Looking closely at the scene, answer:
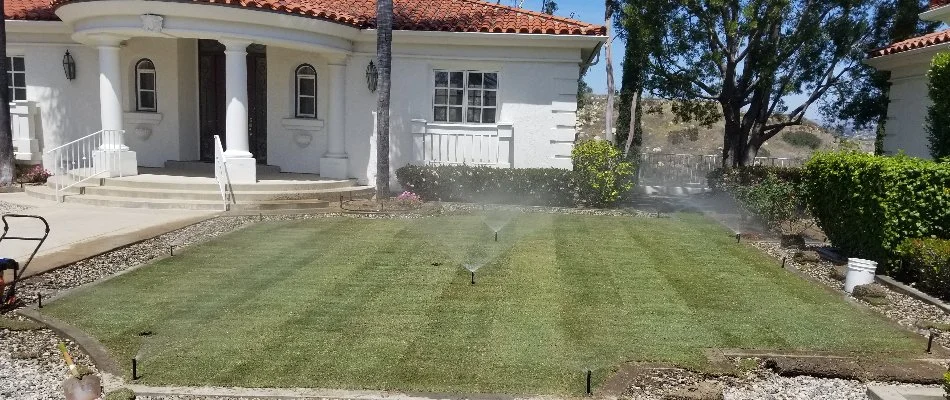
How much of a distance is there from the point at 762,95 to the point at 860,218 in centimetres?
870

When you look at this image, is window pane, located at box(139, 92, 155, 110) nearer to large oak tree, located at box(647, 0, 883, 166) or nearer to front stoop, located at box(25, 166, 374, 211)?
front stoop, located at box(25, 166, 374, 211)

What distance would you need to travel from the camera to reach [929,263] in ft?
25.1

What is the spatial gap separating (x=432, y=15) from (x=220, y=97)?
18.1 feet

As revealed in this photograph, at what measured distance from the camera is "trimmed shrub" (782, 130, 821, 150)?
→ 140ft

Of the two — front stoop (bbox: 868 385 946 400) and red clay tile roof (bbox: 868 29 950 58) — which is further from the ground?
red clay tile roof (bbox: 868 29 950 58)

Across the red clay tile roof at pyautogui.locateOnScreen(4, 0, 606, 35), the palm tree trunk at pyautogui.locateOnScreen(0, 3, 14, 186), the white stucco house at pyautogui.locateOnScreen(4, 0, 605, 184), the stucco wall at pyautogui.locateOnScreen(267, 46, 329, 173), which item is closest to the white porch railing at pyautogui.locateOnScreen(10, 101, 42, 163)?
the white stucco house at pyautogui.locateOnScreen(4, 0, 605, 184)

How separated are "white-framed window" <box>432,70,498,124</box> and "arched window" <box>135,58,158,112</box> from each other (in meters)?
6.62

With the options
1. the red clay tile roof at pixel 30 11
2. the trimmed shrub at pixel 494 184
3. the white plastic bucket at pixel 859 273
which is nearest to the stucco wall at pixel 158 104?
the red clay tile roof at pixel 30 11

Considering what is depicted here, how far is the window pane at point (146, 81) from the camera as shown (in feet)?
52.3

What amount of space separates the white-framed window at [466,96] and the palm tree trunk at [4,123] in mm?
8603

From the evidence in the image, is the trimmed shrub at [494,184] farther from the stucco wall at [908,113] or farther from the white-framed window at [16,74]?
the white-framed window at [16,74]

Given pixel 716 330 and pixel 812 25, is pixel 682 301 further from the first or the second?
pixel 812 25

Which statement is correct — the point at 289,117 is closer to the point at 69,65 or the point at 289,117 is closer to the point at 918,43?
the point at 69,65

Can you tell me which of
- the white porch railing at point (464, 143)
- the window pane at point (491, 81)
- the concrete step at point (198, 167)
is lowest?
the concrete step at point (198, 167)
